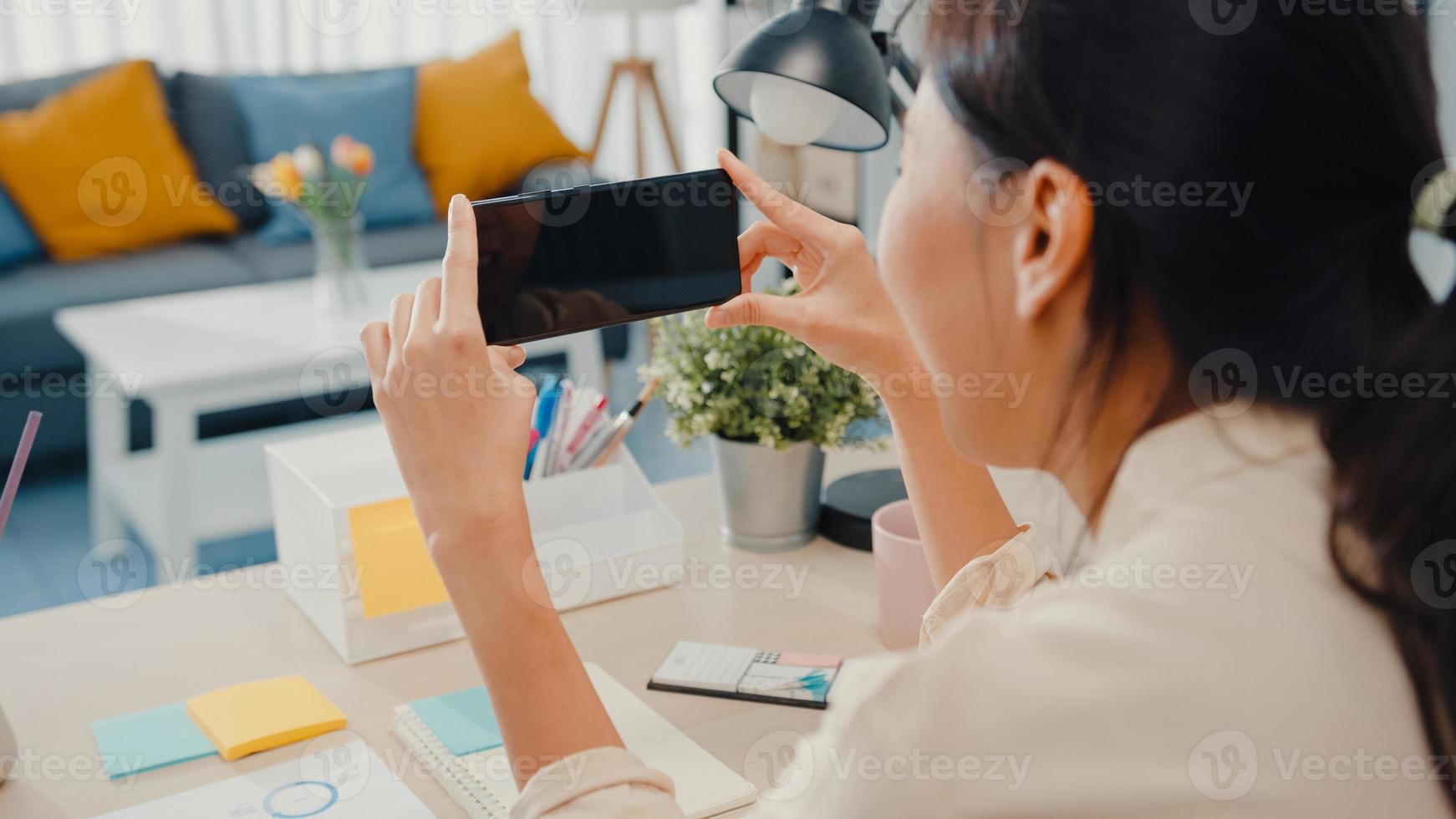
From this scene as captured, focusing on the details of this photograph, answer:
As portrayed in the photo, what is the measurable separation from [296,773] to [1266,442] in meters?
0.68

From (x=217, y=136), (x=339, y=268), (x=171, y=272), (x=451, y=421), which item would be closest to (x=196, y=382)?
(x=339, y=268)

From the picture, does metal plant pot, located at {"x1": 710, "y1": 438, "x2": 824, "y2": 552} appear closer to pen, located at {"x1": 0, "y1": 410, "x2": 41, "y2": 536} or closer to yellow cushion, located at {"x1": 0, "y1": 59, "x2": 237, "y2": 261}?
pen, located at {"x1": 0, "y1": 410, "x2": 41, "y2": 536}

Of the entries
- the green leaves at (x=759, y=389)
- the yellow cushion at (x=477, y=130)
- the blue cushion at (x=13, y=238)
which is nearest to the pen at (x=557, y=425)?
the green leaves at (x=759, y=389)

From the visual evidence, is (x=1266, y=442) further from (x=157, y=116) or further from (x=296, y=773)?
(x=157, y=116)

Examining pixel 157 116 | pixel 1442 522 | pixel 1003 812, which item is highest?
pixel 1442 522

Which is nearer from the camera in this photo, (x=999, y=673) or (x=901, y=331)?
(x=999, y=673)

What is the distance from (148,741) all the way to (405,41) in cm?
392

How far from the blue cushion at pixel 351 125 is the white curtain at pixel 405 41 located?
0.24m

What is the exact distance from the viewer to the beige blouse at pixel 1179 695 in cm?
52

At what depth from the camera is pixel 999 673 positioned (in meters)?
0.53

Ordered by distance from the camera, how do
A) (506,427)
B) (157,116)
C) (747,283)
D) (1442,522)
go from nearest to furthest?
(1442,522)
(506,427)
(747,283)
(157,116)

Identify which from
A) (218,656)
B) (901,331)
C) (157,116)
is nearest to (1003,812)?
(901,331)

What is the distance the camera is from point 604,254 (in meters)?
1.00

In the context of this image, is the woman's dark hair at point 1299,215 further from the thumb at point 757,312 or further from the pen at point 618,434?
the pen at point 618,434
